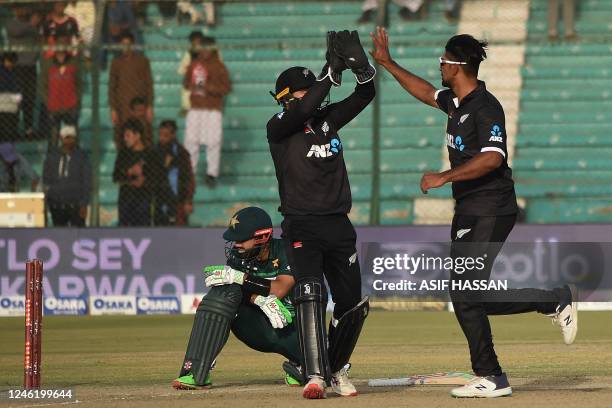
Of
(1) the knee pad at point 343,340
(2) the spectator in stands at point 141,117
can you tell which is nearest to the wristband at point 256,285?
(1) the knee pad at point 343,340

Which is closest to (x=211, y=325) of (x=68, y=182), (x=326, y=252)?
(x=326, y=252)

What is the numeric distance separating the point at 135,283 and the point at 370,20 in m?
6.10

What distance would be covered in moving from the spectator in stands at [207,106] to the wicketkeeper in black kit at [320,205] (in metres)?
10.3

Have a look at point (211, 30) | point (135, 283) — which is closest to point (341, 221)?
point (135, 283)

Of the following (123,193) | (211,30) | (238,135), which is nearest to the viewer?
(123,193)

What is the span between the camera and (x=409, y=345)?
13.0 meters

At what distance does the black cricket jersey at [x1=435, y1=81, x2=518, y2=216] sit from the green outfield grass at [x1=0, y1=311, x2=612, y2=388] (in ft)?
7.17

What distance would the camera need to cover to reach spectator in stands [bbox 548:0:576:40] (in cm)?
1953

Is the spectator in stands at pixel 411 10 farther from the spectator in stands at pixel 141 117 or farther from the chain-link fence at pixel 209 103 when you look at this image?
the spectator in stands at pixel 141 117

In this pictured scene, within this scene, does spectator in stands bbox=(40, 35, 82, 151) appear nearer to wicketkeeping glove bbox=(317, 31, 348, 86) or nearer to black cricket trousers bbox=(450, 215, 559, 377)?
wicketkeeping glove bbox=(317, 31, 348, 86)

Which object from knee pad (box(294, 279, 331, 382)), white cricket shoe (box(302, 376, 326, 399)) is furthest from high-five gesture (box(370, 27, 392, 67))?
white cricket shoe (box(302, 376, 326, 399))

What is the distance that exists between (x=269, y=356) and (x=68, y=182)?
20.3 ft

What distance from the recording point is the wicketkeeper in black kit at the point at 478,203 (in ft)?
26.1

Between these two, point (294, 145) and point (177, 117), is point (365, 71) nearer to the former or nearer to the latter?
point (294, 145)
